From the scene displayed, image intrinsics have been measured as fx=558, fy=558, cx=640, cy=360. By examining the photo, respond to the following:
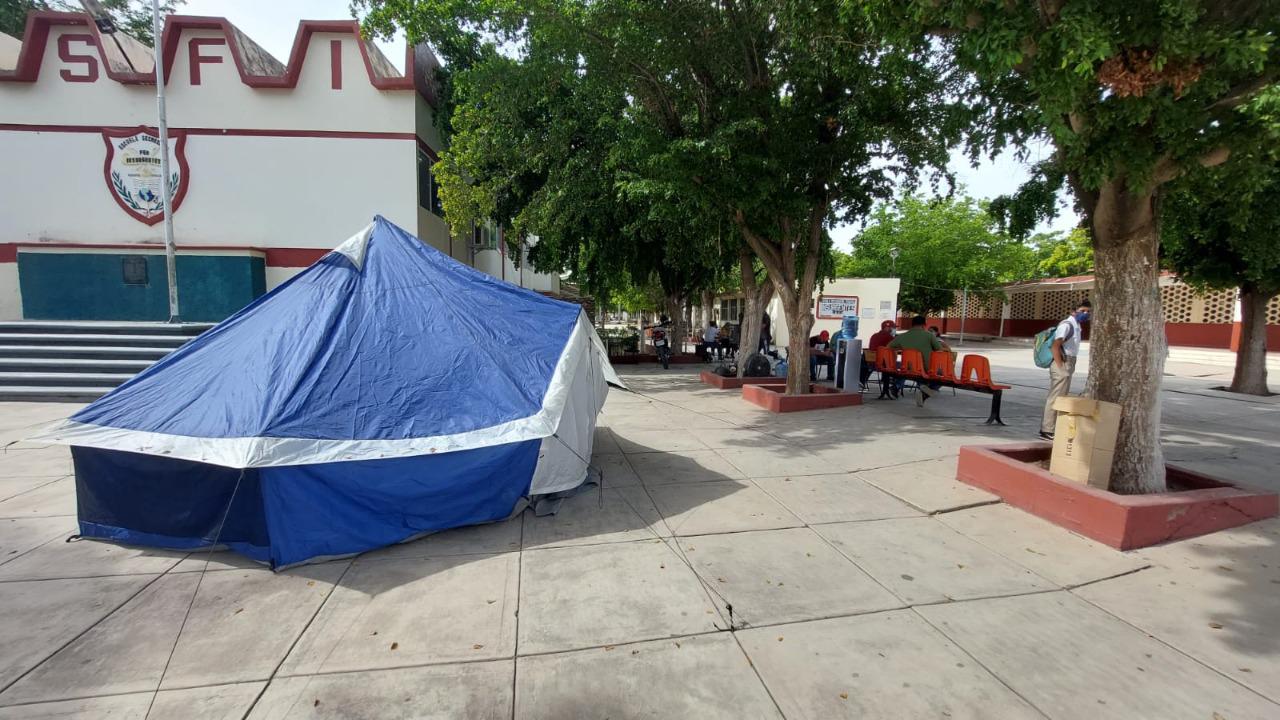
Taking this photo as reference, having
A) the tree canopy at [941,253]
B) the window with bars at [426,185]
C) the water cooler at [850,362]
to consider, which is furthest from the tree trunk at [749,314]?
the tree canopy at [941,253]

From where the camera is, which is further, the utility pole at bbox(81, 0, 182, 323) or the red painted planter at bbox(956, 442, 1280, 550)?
the utility pole at bbox(81, 0, 182, 323)

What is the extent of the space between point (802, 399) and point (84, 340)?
14.6m

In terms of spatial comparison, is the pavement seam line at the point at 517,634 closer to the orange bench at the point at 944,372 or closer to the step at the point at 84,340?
the orange bench at the point at 944,372

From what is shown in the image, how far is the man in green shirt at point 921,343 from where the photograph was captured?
989 cm

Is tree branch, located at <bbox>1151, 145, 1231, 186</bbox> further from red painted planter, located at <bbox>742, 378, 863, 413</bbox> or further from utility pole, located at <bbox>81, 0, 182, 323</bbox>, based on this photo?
A: utility pole, located at <bbox>81, 0, 182, 323</bbox>

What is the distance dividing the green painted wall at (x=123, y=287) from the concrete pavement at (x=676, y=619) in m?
9.72

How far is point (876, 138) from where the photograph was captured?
8734 millimetres

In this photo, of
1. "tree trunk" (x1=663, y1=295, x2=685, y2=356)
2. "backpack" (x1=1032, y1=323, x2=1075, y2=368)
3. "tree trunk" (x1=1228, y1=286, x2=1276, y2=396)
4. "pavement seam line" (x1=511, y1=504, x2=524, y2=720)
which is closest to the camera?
"pavement seam line" (x1=511, y1=504, x2=524, y2=720)

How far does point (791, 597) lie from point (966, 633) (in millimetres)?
966

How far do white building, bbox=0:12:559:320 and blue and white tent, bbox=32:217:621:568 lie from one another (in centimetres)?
1034

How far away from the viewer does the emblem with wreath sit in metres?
13.5

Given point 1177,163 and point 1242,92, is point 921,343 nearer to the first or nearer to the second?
point 1177,163

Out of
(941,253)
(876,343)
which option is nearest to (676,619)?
(876,343)

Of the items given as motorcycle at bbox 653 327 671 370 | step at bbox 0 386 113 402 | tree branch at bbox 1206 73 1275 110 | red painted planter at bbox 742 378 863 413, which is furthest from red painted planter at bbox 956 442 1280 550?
step at bbox 0 386 113 402
